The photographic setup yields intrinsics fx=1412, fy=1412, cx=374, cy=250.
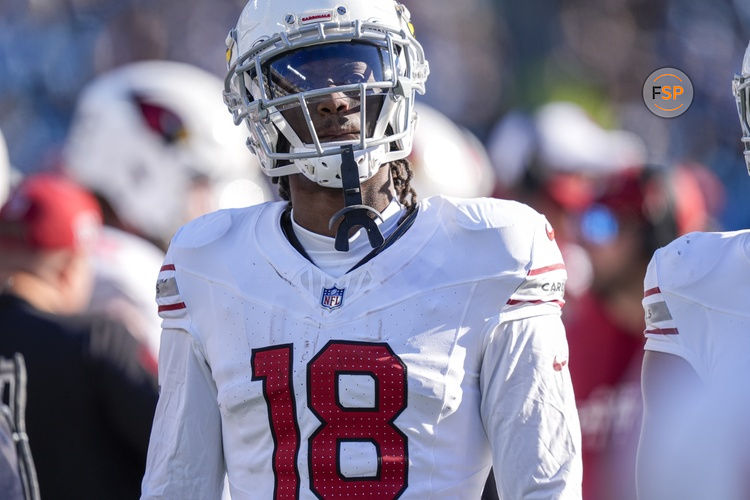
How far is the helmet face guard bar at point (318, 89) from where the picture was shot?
2369 mm

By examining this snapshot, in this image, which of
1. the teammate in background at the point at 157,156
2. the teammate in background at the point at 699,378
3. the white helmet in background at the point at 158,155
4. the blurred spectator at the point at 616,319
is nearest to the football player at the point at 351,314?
the teammate in background at the point at 699,378

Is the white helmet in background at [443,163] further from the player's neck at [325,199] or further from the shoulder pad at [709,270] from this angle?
the shoulder pad at [709,270]

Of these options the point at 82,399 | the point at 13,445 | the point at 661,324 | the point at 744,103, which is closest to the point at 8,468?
the point at 13,445

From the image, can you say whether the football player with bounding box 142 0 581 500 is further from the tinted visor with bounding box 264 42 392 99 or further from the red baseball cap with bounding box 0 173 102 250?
the red baseball cap with bounding box 0 173 102 250

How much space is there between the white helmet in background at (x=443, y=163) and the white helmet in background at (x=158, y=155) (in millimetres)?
899

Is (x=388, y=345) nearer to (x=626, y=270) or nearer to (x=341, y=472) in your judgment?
(x=341, y=472)

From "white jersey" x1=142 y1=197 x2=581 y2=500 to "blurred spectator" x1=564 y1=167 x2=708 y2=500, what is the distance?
1880 millimetres

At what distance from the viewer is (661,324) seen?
2373 millimetres

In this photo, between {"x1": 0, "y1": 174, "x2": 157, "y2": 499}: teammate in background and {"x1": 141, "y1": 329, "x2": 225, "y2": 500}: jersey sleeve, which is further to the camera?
{"x1": 0, "y1": 174, "x2": 157, "y2": 499}: teammate in background

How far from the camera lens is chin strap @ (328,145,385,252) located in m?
2.35

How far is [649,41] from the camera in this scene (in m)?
11.0

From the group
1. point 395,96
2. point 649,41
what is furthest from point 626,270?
point 649,41

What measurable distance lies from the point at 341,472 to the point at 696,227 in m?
2.73

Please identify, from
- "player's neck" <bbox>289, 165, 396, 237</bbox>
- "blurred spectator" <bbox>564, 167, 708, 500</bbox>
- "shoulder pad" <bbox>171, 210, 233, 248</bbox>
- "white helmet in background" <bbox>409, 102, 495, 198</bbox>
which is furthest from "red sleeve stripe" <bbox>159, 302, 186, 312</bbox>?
"white helmet in background" <bbox>409, 102, 495, 198</bbox>
